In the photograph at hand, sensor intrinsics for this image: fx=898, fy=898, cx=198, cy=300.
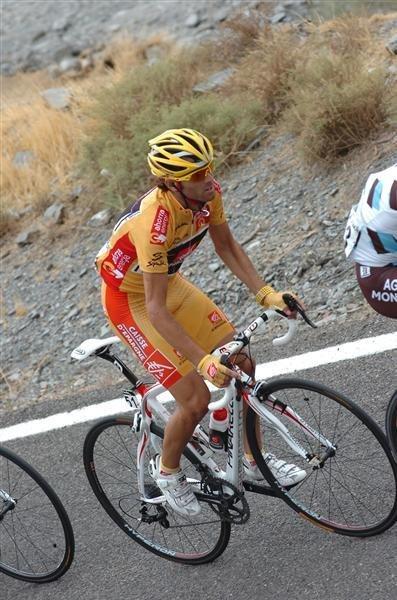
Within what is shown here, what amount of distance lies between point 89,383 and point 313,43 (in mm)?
5191

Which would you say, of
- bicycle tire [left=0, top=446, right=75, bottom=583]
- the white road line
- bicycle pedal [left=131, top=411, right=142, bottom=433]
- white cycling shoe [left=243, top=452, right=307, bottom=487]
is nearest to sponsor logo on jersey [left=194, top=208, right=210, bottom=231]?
bicycle pedal [left=131, top=411, right=142, bottom=433]

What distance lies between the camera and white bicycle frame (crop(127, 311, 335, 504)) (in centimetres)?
402

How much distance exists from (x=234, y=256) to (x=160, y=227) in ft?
1.89

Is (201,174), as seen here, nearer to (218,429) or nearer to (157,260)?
(157,260)

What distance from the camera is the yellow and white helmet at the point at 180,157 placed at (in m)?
3.93

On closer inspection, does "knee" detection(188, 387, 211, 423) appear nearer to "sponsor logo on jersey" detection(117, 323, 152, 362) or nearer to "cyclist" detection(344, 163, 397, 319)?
"sponsor logo on jersey" detection(117, 323, 152, 362)

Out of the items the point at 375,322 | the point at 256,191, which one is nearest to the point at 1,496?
the point at 375,322

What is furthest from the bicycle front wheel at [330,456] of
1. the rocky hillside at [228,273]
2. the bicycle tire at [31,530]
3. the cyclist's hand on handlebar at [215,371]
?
the rocky hillside at [228,273]

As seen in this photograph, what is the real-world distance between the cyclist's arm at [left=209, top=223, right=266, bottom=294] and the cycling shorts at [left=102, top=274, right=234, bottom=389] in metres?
0.22

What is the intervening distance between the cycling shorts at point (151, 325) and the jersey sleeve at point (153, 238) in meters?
0.41

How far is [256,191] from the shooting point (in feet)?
27.6

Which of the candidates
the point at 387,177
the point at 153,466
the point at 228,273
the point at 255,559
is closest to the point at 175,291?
the point at 153,466

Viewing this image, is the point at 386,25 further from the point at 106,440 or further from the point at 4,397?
the point at 106,440

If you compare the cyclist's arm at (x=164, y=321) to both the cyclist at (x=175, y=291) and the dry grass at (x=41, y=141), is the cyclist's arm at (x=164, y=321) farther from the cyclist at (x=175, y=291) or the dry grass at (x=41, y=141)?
the dry grass at (x=41, y=141)
